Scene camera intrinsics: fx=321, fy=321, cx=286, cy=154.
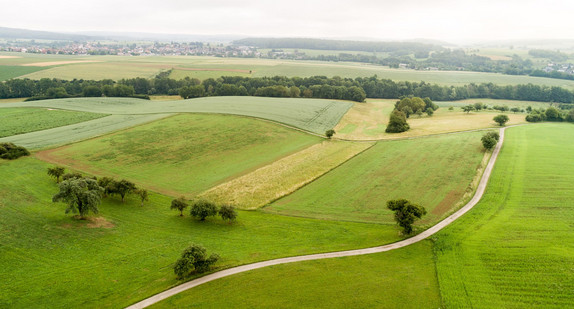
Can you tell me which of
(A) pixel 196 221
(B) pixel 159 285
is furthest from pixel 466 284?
(A) pixel 196 221

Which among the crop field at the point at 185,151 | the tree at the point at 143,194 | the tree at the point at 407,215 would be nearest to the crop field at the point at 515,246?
the tree at the point at 407,215

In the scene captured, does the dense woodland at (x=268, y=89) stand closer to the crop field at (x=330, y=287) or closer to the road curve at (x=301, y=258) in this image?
the road curve at (x=301, y=258)

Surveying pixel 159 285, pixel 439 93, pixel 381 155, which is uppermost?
pixel 439 93

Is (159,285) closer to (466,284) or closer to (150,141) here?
(466,284)

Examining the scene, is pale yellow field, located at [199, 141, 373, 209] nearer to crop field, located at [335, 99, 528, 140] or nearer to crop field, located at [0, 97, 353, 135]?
crop field, located at [335, 99, 528, 140]

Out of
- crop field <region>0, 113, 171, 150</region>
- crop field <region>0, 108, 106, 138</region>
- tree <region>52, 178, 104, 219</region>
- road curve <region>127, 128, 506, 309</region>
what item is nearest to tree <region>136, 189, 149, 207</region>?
tree <region>52, 178, 104, 219</region>

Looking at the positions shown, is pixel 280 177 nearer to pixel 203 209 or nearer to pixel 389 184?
pixel 203 209
